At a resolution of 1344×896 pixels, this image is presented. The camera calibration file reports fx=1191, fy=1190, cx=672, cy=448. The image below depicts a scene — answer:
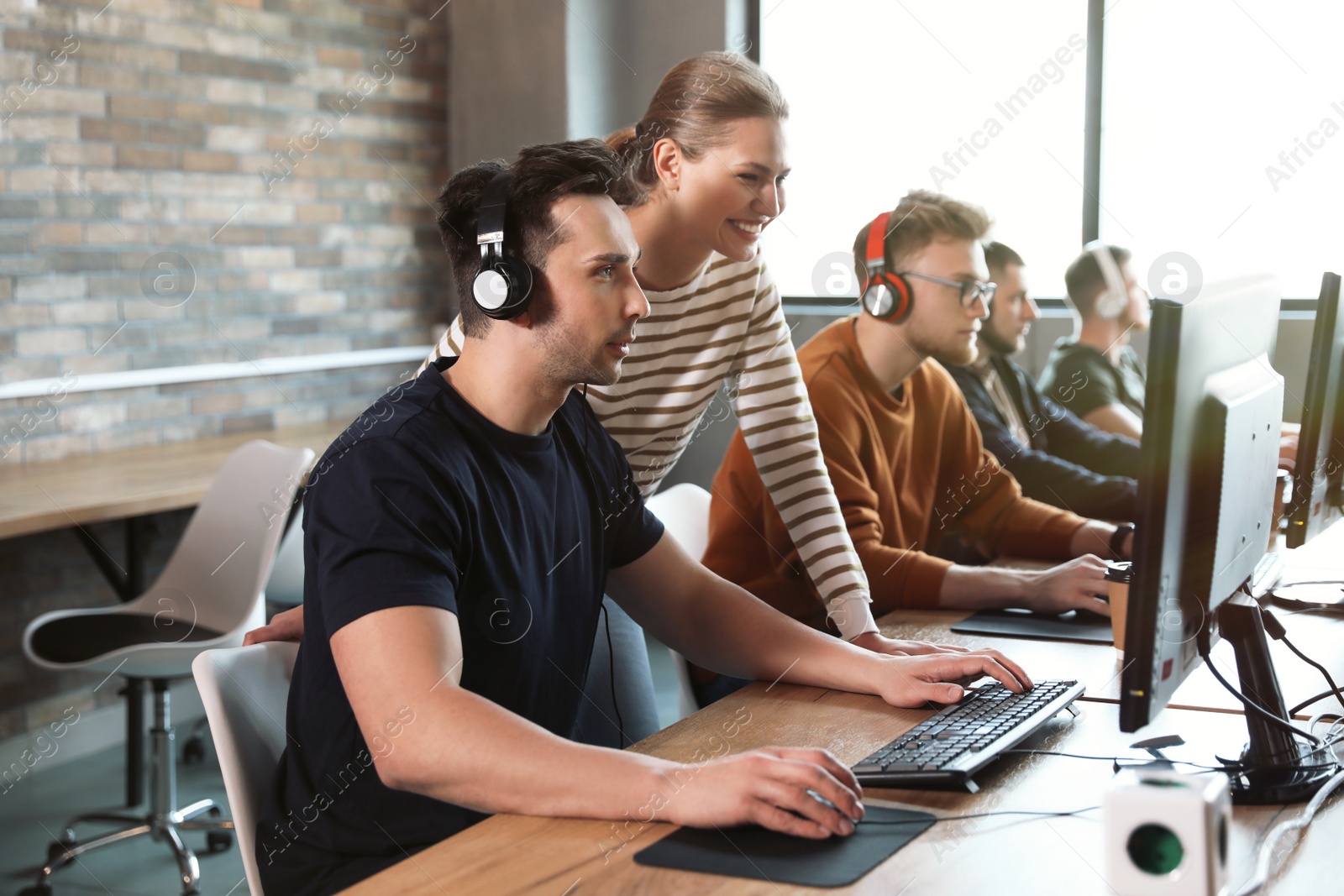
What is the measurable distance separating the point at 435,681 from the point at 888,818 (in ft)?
1.31

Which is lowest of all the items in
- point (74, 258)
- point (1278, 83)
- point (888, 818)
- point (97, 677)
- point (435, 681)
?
point (97, 677)

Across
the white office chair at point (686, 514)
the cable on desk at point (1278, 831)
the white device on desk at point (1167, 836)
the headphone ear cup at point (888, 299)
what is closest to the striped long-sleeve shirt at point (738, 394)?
the white office chair at point (686, 514)

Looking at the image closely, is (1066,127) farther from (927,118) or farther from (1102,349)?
(1102,349)

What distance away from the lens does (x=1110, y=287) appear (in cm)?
376

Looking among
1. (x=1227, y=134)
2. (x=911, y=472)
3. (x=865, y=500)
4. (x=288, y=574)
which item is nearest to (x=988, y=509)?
(x=911, y=472)

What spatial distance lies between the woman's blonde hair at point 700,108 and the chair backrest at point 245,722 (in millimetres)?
795

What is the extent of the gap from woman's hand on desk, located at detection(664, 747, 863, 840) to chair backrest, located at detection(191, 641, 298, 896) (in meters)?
0.47

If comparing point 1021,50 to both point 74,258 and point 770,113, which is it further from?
point 74,258

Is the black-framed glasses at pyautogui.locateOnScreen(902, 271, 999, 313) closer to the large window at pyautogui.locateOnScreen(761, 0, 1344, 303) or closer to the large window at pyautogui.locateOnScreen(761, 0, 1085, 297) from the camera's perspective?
the large window at pyautogui.locateOnScreen(761, 0, 1344, 303)

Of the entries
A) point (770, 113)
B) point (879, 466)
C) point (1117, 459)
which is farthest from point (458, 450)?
point (1117, 459)

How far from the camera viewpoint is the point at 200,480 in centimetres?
289

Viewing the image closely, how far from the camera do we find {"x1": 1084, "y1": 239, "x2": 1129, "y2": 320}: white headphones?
3727 mm

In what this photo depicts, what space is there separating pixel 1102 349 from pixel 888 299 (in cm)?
177

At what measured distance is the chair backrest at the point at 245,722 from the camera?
1184 millimetres
